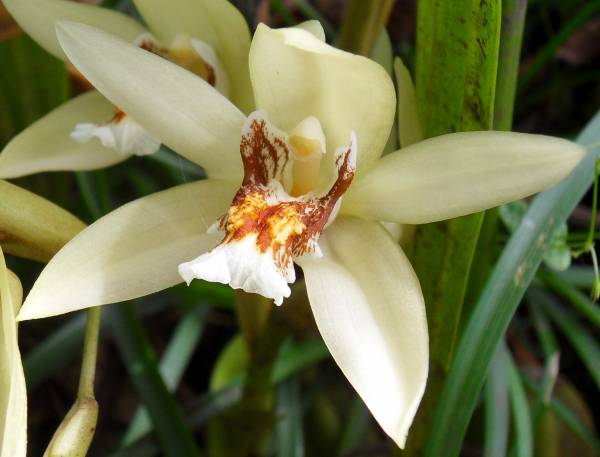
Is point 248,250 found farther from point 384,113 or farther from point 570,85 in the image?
point 570,85

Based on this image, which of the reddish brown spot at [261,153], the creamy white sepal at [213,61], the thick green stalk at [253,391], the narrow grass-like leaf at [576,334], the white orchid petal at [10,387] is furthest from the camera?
the narrow grass-like leaf at [576,334]

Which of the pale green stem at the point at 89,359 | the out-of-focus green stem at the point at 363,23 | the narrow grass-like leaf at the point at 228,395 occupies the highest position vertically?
the out-of-focus green stem at the point at 363,23

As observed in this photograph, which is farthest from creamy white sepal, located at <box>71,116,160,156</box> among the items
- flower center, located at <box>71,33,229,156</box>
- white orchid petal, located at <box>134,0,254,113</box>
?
white orchid petal, located at <box>134,0,254,113</box>

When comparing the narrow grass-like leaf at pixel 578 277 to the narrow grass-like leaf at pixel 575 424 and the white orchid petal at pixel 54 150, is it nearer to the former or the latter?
the narrow grass-like leaf at pixel 575 424

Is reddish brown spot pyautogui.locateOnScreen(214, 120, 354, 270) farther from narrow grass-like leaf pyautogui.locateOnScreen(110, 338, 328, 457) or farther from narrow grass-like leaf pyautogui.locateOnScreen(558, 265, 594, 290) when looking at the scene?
narrow grass-like leaf pyautogui.locateOnScreen(558, 265, 594, 290)

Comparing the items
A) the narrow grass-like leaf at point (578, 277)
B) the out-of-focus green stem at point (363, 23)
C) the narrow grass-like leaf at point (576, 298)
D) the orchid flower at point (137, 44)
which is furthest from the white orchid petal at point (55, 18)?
the narrow grass-like leaf at point (578, 277)

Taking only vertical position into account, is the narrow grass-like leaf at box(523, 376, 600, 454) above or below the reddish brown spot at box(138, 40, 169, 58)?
below

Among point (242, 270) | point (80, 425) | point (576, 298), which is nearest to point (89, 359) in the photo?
point (80, 425)
